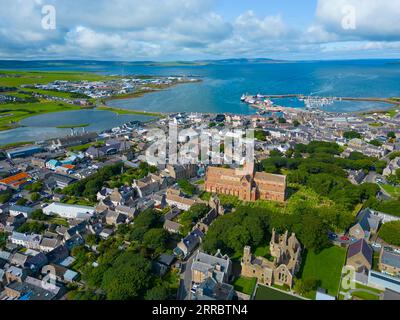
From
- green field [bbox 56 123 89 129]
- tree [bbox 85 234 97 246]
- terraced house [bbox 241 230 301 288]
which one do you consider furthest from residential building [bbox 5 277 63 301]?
green field [bbox 56 123 89 129]

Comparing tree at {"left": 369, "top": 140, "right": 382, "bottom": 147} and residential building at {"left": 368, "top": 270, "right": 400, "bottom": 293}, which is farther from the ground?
tree at {"left": 369, "top": 140, "right": 382, "bottom": 147}

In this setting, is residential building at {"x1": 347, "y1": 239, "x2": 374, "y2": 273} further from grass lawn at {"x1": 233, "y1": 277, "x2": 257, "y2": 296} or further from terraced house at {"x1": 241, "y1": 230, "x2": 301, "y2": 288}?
grass lawn at {"x1": 233, "y1": 277, "x2": 257, "y2": 296}

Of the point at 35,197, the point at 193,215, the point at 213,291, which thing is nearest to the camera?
the point at 213,291

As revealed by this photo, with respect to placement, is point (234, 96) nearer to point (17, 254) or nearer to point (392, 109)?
point (392, 109)

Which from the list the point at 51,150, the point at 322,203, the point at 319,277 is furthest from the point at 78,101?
the point at 319,277

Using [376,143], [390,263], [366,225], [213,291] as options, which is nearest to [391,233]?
[366,225]

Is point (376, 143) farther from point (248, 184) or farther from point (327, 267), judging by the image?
point (327, 267)

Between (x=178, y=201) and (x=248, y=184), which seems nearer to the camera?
(x=178, y=201)
